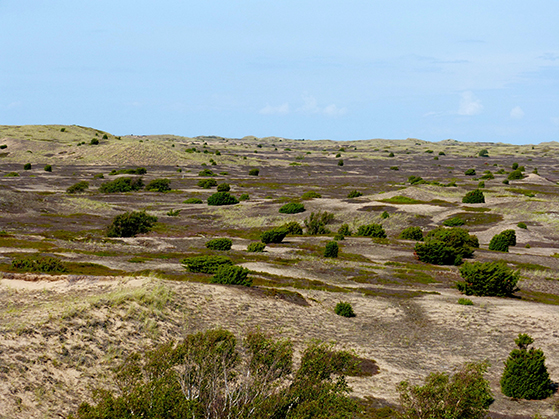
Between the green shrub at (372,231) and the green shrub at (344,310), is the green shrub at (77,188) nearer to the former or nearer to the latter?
the green shrub at (372,231)

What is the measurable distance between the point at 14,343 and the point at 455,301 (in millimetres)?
23199

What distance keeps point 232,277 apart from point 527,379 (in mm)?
15966

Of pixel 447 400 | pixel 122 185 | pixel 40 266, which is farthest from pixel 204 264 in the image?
pixel 122 185

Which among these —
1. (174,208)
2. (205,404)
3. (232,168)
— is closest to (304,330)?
(205,404)

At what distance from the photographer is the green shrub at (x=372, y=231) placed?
59.7 metres

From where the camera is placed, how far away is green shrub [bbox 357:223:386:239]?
59.7 m

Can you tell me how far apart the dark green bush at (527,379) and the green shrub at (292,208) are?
5256 cm

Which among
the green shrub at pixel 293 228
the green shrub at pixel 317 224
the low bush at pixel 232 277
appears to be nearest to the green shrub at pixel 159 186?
the green shrub at pixel 317 224

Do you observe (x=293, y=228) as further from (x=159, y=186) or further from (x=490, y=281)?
(x=159, y=186)

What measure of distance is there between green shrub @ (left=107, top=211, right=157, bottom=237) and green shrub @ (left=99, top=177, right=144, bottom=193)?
4350 centimetres

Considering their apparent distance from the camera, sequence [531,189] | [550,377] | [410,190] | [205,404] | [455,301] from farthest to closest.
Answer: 1. [531,189]
2. [410,190]
3. [455,301]
4. [550,377]
5. [205,404]

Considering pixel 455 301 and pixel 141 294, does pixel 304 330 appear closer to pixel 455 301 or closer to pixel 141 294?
pixel 141 294

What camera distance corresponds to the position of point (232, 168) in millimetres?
149875

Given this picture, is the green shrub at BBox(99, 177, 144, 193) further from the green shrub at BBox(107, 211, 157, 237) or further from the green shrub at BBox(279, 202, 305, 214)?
the green shrub at BBox(107, 211, 157, 237)
